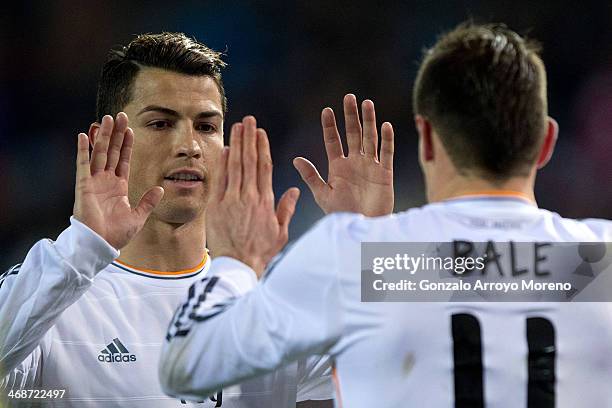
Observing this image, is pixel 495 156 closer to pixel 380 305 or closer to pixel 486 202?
pixel 486 202

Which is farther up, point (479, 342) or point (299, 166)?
point (299, 166)

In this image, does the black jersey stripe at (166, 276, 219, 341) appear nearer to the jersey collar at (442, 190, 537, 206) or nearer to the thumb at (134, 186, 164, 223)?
the jersey collar at (442, 190, 537, 206)

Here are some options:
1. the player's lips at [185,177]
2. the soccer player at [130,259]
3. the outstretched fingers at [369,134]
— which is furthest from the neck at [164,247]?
the outstretched fingers at [369,134]

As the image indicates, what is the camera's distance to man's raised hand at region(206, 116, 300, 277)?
2.21 m

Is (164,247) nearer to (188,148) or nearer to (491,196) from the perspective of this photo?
(188,148)

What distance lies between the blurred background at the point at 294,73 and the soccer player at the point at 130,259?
1.88 meters

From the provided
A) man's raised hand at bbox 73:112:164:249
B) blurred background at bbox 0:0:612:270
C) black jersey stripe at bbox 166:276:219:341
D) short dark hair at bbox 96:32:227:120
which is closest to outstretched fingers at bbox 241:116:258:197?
black jersey stripe at bbox 166:276:219:341

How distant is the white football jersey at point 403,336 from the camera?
1877mm

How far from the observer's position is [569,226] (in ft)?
6.68

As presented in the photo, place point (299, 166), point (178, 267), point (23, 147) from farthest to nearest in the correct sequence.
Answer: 1. point (23, 147)
2. point (178, 267)
3. point (299, 166)

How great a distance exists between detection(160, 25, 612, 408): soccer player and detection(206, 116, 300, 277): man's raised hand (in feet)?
0.58

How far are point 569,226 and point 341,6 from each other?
4.88 metres

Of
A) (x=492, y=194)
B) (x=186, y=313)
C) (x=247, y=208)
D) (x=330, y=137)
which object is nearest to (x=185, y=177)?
(x=330, y=137)

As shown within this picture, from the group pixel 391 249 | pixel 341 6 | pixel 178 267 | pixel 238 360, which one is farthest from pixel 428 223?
pixel 341 6
